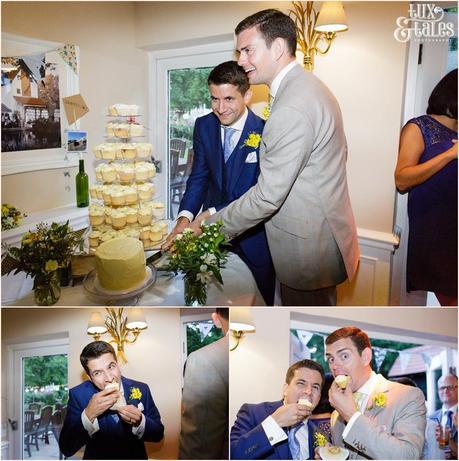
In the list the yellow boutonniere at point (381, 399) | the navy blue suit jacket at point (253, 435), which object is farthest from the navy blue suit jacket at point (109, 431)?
the yellow boutonniere at point (381, 399)

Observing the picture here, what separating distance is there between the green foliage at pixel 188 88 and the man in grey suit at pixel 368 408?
2.52 ft

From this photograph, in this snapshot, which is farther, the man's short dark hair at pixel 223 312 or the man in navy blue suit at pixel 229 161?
the man's short dark hair at pixel 223 312

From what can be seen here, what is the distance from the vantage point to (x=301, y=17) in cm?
160

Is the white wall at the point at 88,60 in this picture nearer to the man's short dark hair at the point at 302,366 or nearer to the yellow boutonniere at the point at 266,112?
the yellow boutonniere at the point at 266,112

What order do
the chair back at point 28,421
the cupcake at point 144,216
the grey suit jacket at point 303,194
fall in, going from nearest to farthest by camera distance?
the grey suit jacket at point 303,194, the cupcake at point 144,216, the chair back at point 28,421

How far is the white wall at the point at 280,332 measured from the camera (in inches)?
67.7

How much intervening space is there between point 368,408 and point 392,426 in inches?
3.4

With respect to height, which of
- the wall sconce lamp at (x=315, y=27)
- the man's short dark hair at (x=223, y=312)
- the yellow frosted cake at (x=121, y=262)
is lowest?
the man's short dark hair at (x=223, y=312)

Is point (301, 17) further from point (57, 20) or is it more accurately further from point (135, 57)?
point (57, 20)

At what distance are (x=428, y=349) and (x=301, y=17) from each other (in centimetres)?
99

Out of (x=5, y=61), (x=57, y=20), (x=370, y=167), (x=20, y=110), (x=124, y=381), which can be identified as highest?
(x=57, y=20)

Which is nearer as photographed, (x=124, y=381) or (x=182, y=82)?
(x=182, y=82)

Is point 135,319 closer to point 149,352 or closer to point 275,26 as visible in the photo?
point 149,352

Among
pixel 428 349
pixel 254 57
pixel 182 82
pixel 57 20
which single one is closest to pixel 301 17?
pixel 254 57
